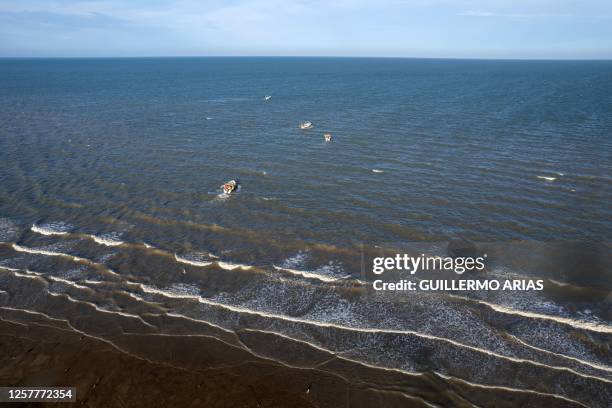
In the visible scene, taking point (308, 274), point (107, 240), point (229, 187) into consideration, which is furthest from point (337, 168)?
point (107, 240)

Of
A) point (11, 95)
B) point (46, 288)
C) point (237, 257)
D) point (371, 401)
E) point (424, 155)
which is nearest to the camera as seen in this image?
point (371, 401)

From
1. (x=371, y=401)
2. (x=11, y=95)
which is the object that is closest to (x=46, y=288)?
(x=371, y=401)

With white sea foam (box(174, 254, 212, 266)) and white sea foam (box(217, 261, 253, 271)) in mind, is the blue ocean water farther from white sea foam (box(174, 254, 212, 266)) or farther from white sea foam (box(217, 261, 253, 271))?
white sea foam (box(174, 254, 212, 266))

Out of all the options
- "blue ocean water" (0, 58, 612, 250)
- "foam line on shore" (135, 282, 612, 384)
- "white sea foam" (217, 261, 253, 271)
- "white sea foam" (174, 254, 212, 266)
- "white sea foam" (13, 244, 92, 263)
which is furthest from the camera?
"blue ocean water" (0, 58, 612, 250)

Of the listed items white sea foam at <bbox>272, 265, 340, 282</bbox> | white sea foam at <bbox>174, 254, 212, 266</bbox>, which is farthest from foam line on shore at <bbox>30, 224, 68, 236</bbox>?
white sea foam at <bbox>272, 265, 340, 282</bbox>

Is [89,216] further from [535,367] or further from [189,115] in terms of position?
[189,115]

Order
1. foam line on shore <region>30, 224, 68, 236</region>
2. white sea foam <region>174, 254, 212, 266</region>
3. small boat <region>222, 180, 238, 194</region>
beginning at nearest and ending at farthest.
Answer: white sea foam <region>174, 254, 212, 266</region> < foam line on shore <region>30, 224, 68, 236</region> < small boat <region>222, 180, 238, 194</region>

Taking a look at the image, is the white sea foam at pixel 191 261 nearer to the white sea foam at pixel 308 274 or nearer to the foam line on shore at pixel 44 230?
the white sea foam at pixel 308 274

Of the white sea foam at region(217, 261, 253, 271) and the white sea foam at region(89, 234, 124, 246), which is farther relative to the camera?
the white sea foam at region(89, 234, 124, 246)
